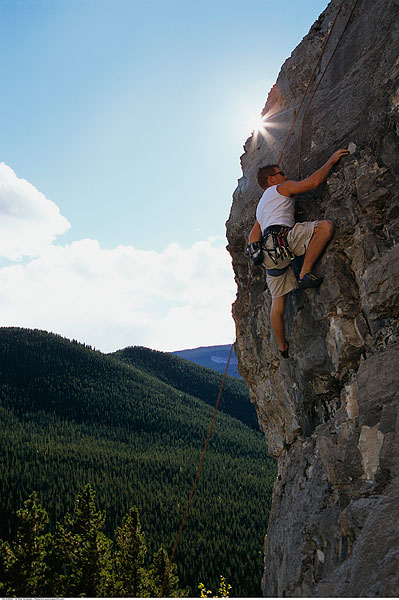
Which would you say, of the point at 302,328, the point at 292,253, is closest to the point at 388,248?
the point at 292,253

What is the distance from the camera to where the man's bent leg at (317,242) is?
5.25 m

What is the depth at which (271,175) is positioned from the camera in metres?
6.11

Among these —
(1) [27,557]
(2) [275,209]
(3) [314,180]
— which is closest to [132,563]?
(1) [27,557]

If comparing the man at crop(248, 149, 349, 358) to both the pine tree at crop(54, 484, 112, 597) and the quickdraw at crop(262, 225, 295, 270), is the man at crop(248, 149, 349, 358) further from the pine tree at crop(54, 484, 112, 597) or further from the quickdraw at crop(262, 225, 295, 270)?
the pine tree at crop(54, 484, 112, 597)

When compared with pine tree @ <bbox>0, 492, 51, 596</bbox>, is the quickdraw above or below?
above

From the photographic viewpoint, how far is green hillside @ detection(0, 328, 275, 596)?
2206 inches

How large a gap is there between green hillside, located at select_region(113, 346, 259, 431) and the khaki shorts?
444ft

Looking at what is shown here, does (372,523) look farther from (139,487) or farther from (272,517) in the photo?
(139,487)

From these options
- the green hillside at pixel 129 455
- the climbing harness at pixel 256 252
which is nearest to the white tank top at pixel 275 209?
the climbing harness at pixel 256 252

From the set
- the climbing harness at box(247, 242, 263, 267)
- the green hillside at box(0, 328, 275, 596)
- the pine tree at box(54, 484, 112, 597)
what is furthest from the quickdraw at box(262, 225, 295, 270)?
the green hillside at box(0, 328, 275, 596)

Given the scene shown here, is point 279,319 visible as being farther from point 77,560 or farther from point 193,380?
point 193,380

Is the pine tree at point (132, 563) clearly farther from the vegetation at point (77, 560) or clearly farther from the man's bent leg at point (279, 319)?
the man's bent leg at point (279, 319)

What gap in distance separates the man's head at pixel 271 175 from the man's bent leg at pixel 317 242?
1.17 metres

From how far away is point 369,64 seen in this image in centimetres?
556
